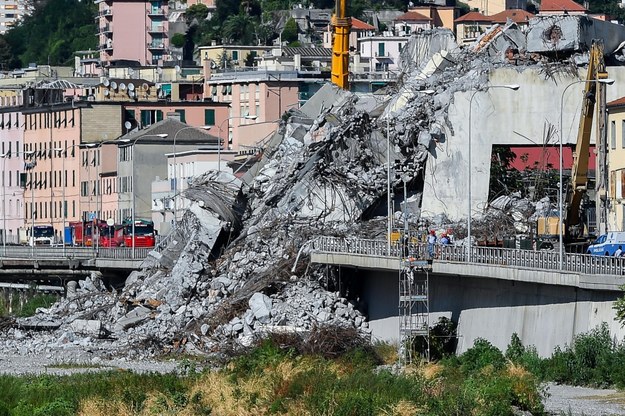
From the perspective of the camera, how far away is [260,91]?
570ft

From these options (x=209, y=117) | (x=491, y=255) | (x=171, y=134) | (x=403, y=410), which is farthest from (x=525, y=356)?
(x=209, y=117)

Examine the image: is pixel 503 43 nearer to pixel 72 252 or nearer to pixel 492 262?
pixel 492 262

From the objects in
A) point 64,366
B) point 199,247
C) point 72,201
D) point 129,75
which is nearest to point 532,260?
point 64,366

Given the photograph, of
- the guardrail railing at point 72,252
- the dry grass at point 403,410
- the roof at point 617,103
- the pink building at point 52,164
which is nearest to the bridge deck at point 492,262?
the dry grass at point 403,410

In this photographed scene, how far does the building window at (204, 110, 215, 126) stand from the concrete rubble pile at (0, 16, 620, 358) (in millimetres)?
69556

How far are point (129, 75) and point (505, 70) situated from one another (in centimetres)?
10310

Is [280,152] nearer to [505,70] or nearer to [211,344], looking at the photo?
[505,70]

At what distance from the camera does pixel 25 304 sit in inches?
4614

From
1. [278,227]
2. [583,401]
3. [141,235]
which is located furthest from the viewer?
[141,235]

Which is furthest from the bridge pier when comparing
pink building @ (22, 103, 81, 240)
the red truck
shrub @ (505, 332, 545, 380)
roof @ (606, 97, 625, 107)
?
pink building @ (22, 103, 81, 240)

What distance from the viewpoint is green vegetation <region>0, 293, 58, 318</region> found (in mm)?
113375

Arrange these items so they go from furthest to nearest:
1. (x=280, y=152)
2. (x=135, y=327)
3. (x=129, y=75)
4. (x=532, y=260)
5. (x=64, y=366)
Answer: (x=129, y=75)
(x=280, y=152)
(x=135, y=327)
(x=64, y=366)
(x=532, y=260)

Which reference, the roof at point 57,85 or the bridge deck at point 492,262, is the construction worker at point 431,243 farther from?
the roof at point 57,85

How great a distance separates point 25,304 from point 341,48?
68.1 feet
